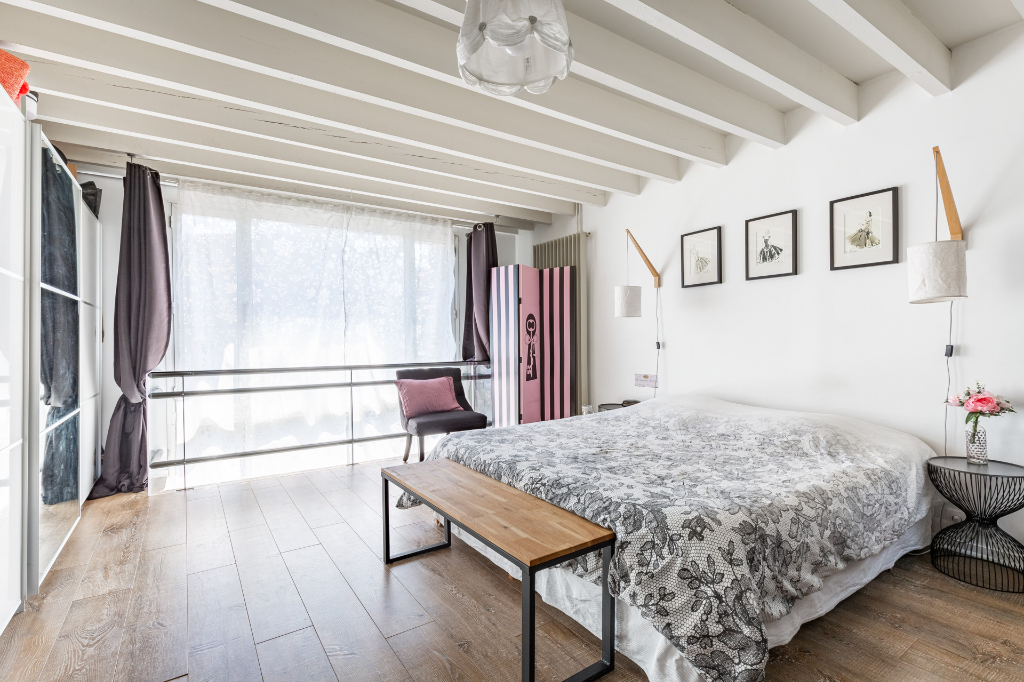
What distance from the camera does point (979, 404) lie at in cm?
233

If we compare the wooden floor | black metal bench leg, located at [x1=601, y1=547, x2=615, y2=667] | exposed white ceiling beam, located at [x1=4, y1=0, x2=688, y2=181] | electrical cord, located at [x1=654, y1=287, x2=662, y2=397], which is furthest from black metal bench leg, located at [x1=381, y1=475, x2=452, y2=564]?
electrical cord, located at [x1=654, y1=287, x2=662, y2=397]

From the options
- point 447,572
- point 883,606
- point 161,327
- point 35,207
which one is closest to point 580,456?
point 447,572

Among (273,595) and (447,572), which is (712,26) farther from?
(273,595)

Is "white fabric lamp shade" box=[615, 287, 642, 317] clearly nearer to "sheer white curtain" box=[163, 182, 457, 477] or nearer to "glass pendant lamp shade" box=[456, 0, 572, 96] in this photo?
"sheer white curtain" box=[163, 182, 457, 477]

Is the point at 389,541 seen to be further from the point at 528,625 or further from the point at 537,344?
the point at 537,344

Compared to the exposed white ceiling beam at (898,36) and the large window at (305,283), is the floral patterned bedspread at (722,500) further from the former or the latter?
the large window at (305,283)

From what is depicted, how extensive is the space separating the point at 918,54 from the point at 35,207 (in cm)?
410

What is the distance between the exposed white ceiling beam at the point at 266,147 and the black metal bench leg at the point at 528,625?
292 centimetres

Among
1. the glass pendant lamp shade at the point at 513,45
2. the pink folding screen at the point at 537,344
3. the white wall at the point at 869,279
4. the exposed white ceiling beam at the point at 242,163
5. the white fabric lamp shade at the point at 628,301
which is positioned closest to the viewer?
the glass pendant lamp shade at the point at 513,45

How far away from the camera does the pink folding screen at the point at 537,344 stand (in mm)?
4945

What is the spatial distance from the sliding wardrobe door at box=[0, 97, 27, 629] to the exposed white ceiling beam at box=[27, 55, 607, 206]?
0.61 meters

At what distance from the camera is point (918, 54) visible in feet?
7.79

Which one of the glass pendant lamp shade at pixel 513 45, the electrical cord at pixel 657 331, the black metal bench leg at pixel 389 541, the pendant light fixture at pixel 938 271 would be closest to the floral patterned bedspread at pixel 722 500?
the black metal bench leg at pixel 389 541

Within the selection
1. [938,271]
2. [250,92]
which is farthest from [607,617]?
[250,92]
